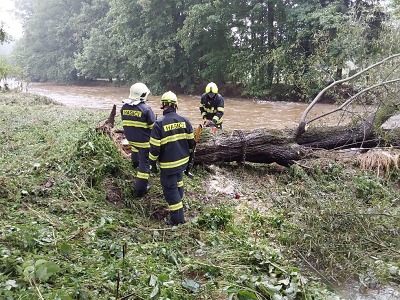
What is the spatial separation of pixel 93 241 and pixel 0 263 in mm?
878

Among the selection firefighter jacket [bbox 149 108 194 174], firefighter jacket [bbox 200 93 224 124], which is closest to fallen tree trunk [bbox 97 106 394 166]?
firefighter jacket [bbox 200 93 224 124]

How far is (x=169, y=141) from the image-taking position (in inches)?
177

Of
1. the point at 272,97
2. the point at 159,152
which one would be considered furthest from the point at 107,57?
the point at 159,152

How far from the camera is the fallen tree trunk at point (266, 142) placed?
628 cm

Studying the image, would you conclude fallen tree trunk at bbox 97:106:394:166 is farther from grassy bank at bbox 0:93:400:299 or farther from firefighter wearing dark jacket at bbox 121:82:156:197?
firefighter wearing dark jacket at bbox 121:82:156:197

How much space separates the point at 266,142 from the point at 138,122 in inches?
105

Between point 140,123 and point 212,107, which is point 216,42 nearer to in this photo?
point 212,107

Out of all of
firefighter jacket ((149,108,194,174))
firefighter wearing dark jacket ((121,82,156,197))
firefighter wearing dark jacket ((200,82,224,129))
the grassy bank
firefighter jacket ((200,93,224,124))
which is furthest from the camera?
firefighter jacket ((200,93,224,124))

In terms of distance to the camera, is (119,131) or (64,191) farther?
(119,131)

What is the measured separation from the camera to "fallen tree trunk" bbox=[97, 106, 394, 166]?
628 cm

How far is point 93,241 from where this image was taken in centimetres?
322

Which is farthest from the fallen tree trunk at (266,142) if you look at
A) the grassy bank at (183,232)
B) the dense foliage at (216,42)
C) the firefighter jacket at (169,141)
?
the dense foliage at (216,42)

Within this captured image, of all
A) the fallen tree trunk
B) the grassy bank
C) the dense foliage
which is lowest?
the grassy bank

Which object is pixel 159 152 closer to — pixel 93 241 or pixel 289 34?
pixel 93 241
